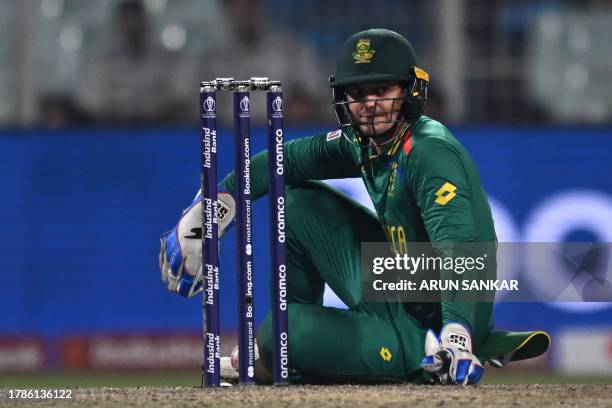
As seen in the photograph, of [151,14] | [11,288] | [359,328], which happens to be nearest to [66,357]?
[11,288]

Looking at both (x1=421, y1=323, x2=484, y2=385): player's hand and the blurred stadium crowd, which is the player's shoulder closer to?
(x1=421, y1=323, x2=484, y2=385): player's hand

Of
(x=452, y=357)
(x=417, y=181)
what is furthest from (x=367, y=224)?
(x=452, y=357)

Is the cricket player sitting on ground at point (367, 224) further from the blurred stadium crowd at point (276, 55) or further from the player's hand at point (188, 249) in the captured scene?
the blurred stadium crowd at point (276, 55)

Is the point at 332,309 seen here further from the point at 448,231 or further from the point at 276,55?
the point at 276,55

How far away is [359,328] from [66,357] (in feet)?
15.9

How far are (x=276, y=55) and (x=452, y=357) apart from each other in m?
5.54

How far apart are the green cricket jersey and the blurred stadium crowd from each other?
4.39 metres

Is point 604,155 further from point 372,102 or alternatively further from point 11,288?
point 372,102

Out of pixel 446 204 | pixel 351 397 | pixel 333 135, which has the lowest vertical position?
pixel 351 397

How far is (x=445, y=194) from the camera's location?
17.3 ft

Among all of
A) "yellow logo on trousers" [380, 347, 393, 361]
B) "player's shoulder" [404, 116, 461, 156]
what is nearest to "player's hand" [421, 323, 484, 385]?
"yellow logo on trousers" [380, 347, 393, 361]

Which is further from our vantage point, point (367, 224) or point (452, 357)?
point (367, 224)

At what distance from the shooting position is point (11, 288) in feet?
33.1

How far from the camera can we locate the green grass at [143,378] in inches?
360
